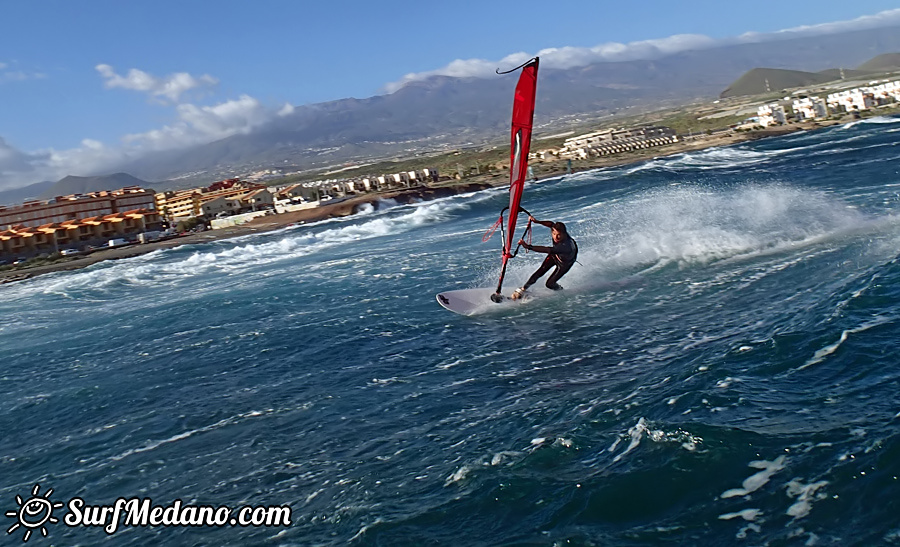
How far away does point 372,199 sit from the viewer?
8600cm

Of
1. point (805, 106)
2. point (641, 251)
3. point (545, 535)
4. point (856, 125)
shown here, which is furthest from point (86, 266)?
point (805, 106)

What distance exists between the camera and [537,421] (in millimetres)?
10844

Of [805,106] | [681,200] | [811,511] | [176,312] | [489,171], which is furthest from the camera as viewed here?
[805,106]

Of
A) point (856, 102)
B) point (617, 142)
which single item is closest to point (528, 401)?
point (617, 142)

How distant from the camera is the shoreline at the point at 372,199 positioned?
61.5 m

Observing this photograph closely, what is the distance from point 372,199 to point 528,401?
75.4m

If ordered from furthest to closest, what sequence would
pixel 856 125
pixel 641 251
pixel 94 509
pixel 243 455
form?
pixel 856 125
pixel 641 251
pixel 243 455
pixel 94 509

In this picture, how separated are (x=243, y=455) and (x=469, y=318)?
26.6ft

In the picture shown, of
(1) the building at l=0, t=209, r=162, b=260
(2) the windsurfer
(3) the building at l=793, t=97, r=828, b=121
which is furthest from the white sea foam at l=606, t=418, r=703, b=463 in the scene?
(3) the building at l=793, t=97, r=828, b=121

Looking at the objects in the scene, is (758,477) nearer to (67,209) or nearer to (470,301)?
(470,301)

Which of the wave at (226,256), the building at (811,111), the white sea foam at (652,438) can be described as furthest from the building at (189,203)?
the white sea foam at (652,438)

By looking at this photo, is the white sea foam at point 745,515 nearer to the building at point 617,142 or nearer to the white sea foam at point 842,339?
the white sea foam at point 842,339

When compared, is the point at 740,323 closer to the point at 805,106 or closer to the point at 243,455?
the point at 243,455

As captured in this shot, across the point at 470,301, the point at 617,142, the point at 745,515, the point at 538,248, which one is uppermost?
the point at 617,142
